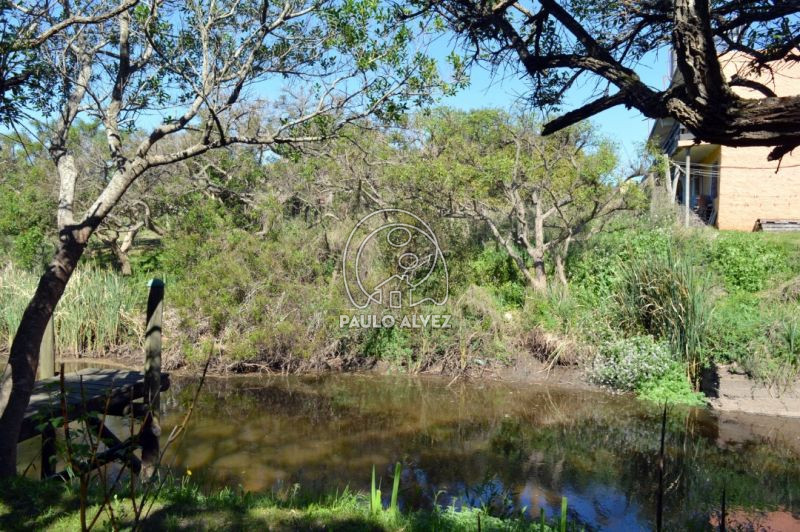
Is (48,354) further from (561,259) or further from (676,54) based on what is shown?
(561,259)

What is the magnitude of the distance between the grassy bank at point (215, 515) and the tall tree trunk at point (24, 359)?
302mm

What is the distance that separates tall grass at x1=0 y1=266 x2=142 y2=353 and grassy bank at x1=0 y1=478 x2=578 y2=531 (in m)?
7.59

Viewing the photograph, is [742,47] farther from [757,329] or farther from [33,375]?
[757,329]

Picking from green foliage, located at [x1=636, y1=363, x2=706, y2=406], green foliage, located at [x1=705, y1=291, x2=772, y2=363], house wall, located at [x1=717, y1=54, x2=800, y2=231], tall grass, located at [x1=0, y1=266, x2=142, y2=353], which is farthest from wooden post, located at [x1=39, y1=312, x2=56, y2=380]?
house wall, located at [x1=717, y1=54, x2=800, y2=231]

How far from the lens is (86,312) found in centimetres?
1128

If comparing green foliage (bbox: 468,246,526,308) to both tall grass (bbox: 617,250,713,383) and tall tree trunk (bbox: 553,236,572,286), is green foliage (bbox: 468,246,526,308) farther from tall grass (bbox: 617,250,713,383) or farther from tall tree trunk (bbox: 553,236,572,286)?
tall grass (bbox: 617,250,713,383)

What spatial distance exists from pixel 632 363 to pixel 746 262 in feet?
14.5

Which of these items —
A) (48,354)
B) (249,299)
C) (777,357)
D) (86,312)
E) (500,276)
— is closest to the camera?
(48,354)

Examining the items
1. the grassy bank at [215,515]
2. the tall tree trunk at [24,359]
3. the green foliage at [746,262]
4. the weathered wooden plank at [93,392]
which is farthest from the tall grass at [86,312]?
the green foliage at [746,262]

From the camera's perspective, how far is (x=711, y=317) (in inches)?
362

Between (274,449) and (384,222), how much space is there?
4970 mm

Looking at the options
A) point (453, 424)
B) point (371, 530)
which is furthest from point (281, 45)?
point (453, 424)

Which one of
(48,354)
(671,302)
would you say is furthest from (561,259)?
(48,354)

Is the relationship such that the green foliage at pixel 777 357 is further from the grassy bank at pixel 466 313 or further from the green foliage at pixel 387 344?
the green foliage at pixel 387 344
